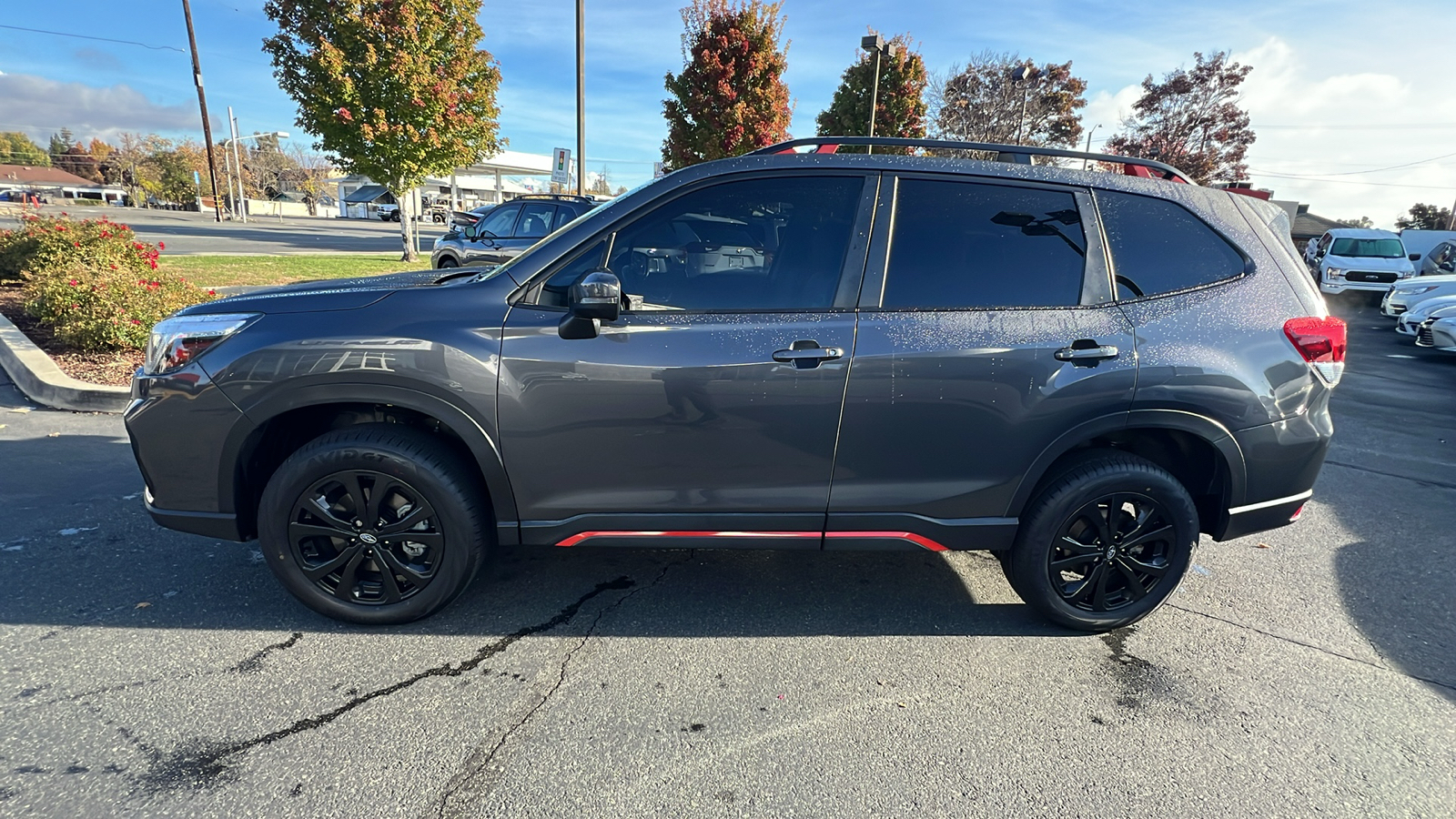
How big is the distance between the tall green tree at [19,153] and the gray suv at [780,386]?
13309 centimetres

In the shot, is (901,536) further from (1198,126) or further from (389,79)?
(1198,126)

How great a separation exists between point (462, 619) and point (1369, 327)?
748 inches

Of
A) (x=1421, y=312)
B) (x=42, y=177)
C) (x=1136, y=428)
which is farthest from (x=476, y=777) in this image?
(x=42, y=177)

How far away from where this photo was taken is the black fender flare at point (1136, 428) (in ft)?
9.32

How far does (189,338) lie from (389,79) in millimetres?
15098

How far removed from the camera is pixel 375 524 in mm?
2820

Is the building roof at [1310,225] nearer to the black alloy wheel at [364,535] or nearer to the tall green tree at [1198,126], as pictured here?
the tall green tree at [1198,126]

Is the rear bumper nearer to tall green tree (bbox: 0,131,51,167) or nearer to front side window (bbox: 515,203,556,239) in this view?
front side window (bbox: 515,203,556,239)

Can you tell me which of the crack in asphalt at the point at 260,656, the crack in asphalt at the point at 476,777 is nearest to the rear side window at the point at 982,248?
the crack in asphalt at the point at 476,777

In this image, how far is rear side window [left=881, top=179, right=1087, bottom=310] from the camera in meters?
2.81

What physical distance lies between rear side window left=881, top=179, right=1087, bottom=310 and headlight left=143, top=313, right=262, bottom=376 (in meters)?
2.50

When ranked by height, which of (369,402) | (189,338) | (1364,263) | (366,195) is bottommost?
(369,402)

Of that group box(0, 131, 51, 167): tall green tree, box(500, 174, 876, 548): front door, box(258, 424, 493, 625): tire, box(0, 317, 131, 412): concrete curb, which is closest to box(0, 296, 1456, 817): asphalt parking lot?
box(258, 424, 493, 625): tire

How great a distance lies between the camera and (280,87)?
51.2 feet
